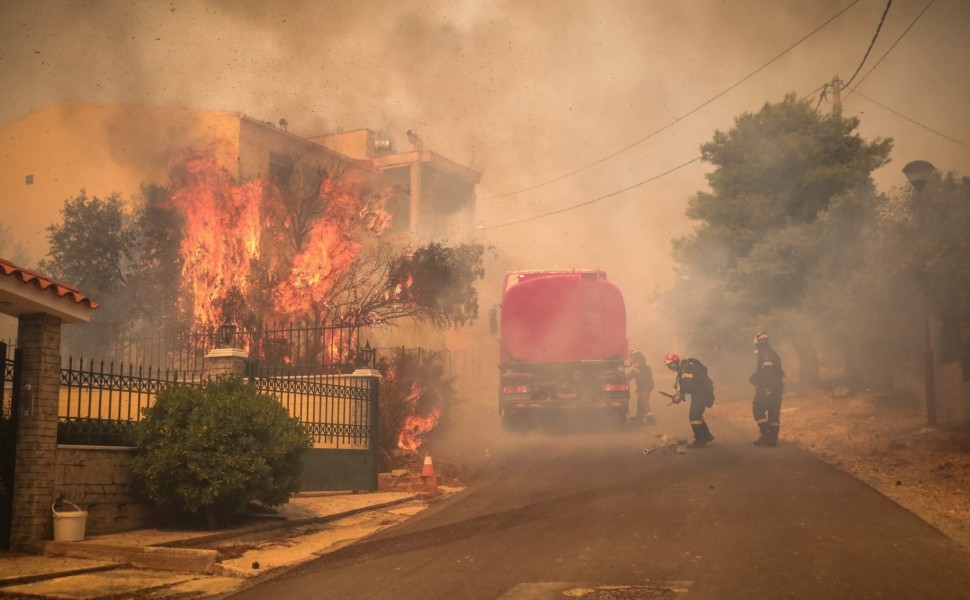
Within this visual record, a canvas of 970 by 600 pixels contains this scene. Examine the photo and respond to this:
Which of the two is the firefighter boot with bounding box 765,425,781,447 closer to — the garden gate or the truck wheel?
the truck wheel

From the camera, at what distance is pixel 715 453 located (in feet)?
52.5

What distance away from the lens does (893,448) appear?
50.7 ft

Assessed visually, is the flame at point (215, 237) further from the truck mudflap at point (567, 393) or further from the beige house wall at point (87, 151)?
the truck mudflap at point (567, 393)

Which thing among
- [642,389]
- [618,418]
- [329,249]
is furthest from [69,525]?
[329,249]

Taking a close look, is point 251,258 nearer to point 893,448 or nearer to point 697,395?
point 697,395

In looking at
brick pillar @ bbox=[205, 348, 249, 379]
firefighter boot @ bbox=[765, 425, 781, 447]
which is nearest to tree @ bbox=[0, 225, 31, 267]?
brick pillar @ bbox=[205, 348, 249, 379]

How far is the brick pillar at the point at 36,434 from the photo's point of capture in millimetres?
9641

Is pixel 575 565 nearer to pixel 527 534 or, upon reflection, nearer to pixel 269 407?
pixel 527 534

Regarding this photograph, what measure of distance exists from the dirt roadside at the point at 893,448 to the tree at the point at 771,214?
5501 mm

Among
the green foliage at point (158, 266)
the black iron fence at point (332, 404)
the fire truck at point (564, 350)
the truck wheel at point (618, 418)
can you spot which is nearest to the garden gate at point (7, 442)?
the black iron fence at point (332, 404)

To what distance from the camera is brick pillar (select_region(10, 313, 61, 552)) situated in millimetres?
9641

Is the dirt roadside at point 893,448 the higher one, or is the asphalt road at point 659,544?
the dirt roadside at point 893,448

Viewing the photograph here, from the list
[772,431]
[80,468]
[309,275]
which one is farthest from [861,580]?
[309,275]

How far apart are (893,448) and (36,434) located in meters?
13.5
